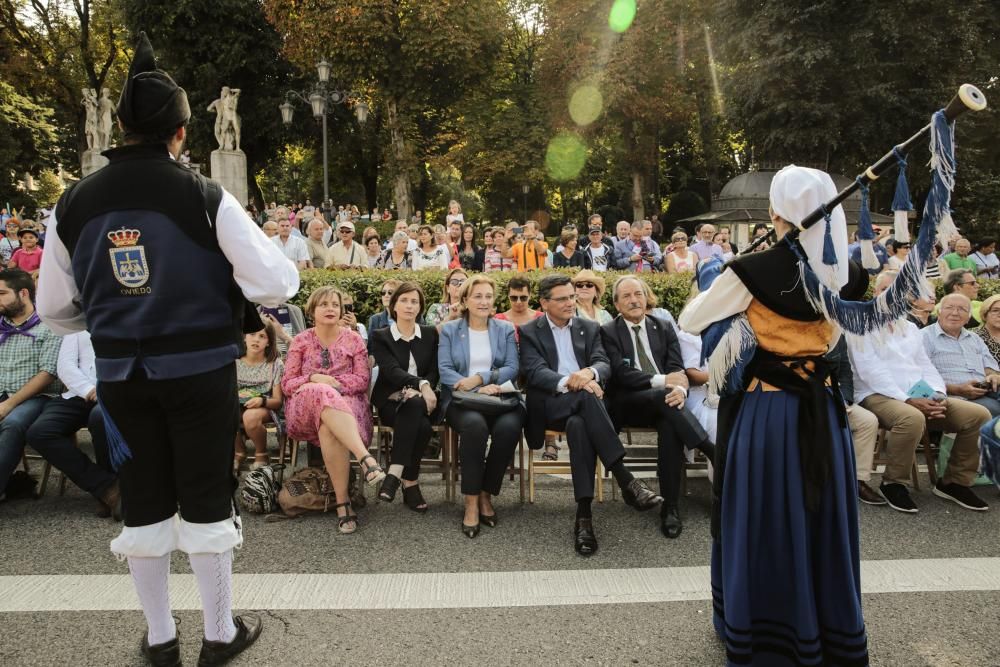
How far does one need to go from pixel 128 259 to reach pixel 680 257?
913cm

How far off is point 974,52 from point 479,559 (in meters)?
25.0

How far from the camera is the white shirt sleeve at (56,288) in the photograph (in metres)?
2.80

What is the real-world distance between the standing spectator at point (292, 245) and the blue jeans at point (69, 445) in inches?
207

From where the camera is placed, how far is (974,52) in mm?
21594

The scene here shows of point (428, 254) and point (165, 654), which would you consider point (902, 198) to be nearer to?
point (165, 654)

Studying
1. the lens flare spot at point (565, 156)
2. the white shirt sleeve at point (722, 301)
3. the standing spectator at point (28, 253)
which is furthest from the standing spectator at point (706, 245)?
the lens flare spot at point (565, 156)

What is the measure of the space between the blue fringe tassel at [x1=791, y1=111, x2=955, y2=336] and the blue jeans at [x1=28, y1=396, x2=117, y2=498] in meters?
4.36

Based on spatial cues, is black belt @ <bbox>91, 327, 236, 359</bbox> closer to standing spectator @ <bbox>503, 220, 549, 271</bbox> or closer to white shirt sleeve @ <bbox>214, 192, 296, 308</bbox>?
white shirt sleeve @ <bbox>214, 192, 296, 308</bbox>

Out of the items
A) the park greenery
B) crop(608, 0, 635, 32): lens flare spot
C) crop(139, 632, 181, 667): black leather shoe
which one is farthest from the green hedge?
crop(608, 0, 635, 32): lens flare spot

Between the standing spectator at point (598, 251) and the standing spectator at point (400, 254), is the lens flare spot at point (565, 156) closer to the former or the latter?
the standing spectator at point (598, 251)

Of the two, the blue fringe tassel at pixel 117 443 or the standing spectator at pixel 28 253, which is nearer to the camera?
the blue fringe tassel at pixel 117 443

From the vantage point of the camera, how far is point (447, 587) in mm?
3732

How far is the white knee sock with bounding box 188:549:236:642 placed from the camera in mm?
2863

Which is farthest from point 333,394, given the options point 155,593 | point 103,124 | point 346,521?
Result: point 103,124
